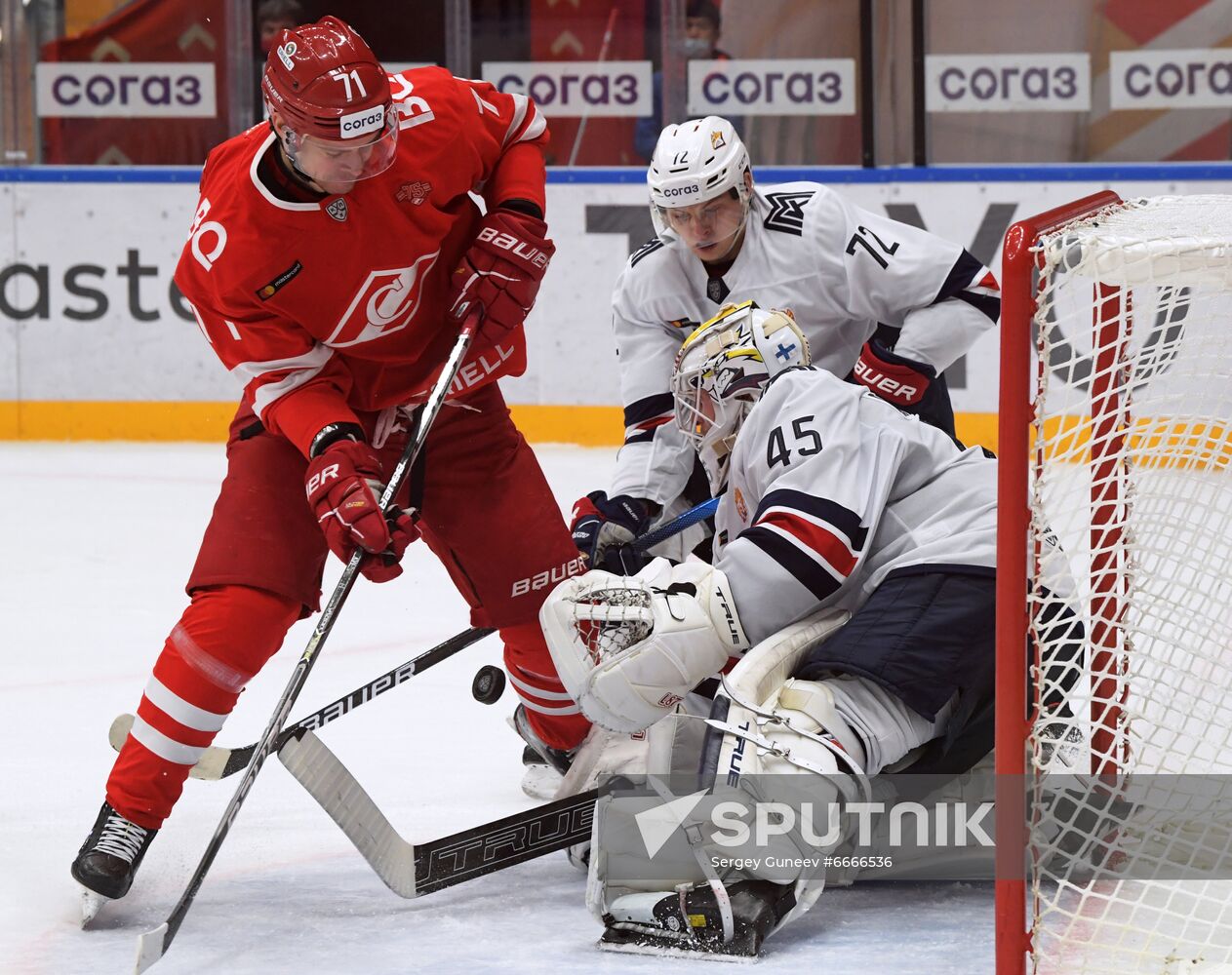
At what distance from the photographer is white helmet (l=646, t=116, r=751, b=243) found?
2.92m

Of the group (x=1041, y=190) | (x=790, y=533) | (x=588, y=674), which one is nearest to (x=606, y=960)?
(x=588, y=674)

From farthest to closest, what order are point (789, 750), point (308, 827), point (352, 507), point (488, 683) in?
→ point (488, 683) → point (308, 827) → point (352, 507) → point (789, 750)

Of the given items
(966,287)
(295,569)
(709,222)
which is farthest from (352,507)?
(966,287)

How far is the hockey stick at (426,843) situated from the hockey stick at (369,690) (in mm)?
135

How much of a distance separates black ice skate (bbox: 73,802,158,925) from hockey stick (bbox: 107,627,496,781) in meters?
0.24

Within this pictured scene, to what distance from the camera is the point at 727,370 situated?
232cm

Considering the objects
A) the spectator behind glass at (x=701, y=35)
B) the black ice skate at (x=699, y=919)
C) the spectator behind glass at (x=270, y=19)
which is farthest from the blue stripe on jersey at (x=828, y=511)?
the spectator behind glass at (x=270, y=19)

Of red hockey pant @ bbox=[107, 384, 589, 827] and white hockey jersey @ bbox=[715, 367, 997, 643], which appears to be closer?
white hockey jersey @ bbox=[715, 367, 997, 643]

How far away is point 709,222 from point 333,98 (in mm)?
880

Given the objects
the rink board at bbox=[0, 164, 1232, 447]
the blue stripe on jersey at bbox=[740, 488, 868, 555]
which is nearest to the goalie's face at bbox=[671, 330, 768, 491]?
the blue stripe on jersey at bbox=[740, 488, 868, 555]

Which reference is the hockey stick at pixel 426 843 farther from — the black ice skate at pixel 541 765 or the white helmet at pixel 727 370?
the white helmet at pixel 727 370

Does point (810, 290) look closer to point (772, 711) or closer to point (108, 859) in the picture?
point (772, 711)

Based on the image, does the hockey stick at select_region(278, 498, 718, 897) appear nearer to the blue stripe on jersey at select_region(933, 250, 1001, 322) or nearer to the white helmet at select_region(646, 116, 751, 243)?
the white helmet at select_region(646, 116, 751, 243)

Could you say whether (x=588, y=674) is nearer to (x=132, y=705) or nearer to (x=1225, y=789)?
(x=1225, y=789)
